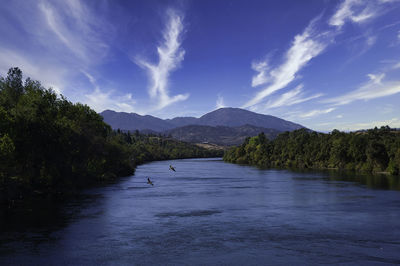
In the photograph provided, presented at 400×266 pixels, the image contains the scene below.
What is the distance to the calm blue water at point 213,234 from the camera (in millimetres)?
24547

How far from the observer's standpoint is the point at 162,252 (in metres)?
25.9

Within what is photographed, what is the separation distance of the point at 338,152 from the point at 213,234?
107m

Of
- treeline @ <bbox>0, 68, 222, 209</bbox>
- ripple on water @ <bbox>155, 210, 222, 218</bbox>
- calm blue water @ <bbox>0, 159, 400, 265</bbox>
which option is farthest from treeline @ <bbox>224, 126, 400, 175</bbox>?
treeline @ <bbox>0, 68, 222, 209</bbox>

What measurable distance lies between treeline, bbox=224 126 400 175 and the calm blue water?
63.6 metres

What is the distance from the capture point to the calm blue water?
24547 millimetres

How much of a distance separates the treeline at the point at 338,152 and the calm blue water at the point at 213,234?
209ft

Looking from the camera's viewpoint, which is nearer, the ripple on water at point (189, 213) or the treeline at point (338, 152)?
the ripple on water at point (189, 213)

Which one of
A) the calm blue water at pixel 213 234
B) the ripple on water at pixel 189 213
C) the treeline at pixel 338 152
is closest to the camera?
the calm blue water at pixel 213 234

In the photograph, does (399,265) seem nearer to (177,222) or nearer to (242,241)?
(242,241)

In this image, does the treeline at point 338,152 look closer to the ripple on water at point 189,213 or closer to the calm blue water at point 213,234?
the calm blue water at point 213,234

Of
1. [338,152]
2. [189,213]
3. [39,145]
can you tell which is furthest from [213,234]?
[338,152]

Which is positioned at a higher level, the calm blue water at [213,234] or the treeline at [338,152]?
the treeline at [338,152]

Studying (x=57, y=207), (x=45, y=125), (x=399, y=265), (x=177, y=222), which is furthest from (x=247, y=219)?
(x=45, y=125)

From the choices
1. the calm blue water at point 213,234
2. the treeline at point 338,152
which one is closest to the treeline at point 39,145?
the calm blue water at point 213,234
